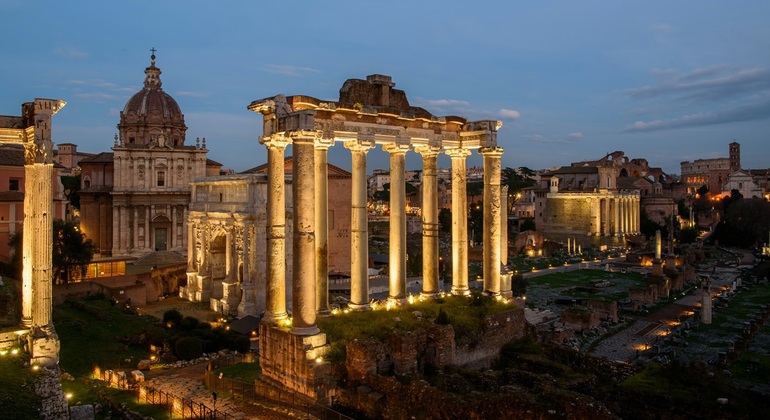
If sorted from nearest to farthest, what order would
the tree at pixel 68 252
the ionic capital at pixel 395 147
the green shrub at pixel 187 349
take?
the ionic capital at pixel 395 147 < the green shrub at pixel 187 349 < the tree at pixel 68 252

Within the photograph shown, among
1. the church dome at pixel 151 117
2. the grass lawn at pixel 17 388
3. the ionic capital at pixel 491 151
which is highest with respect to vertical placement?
the church dome at pixel 151 117

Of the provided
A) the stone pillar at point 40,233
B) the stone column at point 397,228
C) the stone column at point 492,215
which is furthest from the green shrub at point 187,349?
the stone column at point 492,215

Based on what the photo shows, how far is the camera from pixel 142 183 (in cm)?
4534

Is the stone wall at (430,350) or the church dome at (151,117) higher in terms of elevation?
the church dome at (151,117)

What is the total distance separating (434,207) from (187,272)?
77.2 ft

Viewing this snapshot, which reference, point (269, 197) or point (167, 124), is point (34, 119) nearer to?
point (269, 197)

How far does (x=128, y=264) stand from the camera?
1699 inches

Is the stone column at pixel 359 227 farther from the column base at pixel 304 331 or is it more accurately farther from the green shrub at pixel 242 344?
the green shrub at pixel 242 344

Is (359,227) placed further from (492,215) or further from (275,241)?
(492,215)

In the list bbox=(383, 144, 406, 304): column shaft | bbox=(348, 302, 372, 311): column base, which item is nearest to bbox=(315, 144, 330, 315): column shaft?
bbox=(348, 302, 372, 311): column base

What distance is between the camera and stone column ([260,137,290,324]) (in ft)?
49.8

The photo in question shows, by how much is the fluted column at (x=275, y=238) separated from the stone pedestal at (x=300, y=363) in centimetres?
58

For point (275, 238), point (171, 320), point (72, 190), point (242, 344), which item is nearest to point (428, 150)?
point (275, 238)

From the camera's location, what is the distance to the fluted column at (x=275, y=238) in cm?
1517
